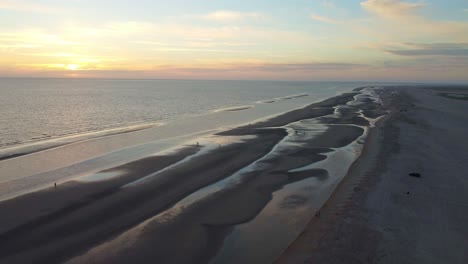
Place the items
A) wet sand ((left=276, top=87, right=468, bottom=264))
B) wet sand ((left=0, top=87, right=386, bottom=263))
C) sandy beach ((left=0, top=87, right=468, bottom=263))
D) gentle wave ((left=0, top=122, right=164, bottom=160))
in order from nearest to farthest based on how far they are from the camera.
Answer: wet sand ((left=276, top=87, right=468, bottom=264)) → sandy beach ((left=0, top=87, right=468, bottom=263)) → wet sand ((left=0, top=87, right=386, bottom=263)) → gentle wave ((left=0, top=122, right=164, bottom=160))

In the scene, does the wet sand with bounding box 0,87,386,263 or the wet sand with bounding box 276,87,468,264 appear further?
the wet sand with bounding box 0,87,386,263

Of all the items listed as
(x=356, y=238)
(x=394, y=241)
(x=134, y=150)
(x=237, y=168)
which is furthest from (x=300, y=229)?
(x=134, y=150)

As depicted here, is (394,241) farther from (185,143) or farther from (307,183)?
(185,143)

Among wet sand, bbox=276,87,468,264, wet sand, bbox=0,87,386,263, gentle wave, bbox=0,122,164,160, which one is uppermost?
wet sand, bbox=276,87,468,264

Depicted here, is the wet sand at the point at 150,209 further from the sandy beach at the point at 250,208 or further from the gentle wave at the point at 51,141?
the gentle wave at the point at 51,141

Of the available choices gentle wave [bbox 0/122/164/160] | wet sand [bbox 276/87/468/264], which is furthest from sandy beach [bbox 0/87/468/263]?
gentle wave [bbox 0/122/164/160]

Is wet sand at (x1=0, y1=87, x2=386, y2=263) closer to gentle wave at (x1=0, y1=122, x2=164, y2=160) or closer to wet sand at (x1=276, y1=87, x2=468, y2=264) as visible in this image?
wet sand at (x1=276, y1=87, x2=468, y2=264)
